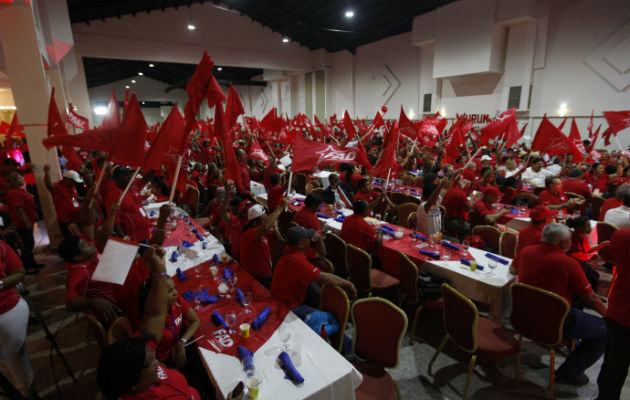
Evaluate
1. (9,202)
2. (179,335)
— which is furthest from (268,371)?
(9,202)

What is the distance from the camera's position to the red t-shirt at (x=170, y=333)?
2.72 m

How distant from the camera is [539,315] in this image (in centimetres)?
326

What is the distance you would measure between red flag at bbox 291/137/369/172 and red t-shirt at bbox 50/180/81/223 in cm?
445

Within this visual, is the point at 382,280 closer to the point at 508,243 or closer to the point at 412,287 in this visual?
the point at 412,287

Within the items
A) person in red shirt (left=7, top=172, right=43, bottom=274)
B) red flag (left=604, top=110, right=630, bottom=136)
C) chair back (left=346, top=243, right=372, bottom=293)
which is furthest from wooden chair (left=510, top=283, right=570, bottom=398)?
red flag (left=604, top=110, right=630, bottom=136)

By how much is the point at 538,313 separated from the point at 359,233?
2421 millimetres

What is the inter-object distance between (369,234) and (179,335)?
2.96 metres

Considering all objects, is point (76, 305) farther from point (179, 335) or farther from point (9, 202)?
point (9, 202)

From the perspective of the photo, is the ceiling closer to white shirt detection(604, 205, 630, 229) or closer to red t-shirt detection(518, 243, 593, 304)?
white shirt detection(604, 205, 630, 229)

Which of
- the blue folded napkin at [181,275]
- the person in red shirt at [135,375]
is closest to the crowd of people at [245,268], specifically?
the person in red shirt at [135,375]

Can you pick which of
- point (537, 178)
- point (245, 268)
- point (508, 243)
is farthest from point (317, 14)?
point (245, 268)

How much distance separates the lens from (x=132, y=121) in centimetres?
330

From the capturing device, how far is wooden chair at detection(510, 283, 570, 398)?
311 centimetres

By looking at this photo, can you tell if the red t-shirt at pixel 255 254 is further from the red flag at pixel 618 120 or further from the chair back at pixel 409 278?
the red flag at pixel 618 120
